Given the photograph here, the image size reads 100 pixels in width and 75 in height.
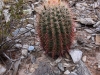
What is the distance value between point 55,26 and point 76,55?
0.50 m

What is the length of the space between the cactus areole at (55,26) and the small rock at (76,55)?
0.17m

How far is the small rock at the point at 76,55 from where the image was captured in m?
2.78

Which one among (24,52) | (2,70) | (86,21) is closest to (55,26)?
(24,52)

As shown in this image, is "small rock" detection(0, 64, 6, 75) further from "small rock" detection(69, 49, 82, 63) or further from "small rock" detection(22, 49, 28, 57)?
"small rock" detection(69, 49, 82, 63)

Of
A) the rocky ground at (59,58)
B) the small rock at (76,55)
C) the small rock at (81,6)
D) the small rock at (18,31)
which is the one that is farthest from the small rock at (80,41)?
the small rock at (81,6)

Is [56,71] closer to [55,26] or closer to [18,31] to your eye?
[55,26]

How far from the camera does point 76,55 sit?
9.25ft

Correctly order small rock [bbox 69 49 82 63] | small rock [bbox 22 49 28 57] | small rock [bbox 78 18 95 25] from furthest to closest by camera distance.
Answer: small rock [bbox 78 18 95 25] → small rock [bbox 22 49 28 57] → small rock [bbox 69 49 82 63]

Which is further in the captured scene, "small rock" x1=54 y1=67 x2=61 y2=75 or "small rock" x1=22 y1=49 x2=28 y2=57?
"small rock" x1=22 y1=49 x2=28 y2=57

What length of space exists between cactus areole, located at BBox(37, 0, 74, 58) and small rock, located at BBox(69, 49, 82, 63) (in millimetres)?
175

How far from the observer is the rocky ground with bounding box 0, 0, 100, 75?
2.72 meters

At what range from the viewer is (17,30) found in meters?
3.31

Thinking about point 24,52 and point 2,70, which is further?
point 24,52

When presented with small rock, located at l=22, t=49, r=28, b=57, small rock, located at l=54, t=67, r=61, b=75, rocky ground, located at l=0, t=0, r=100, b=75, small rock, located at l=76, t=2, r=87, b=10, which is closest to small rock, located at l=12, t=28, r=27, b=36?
rocky ground, located at l=0, t=0, r=100, b=75
